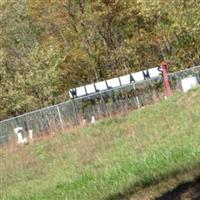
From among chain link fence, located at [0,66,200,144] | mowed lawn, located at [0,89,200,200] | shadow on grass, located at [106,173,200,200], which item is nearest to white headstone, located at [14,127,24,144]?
chain link fence, located at [0,66,200,144]

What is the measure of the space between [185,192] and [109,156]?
371 inches

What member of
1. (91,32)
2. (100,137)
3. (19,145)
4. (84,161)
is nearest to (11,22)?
(91,32)

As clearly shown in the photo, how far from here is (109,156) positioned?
16.7 meters

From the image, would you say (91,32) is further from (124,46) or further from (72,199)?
(72,199)

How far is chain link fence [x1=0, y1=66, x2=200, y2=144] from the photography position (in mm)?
31875

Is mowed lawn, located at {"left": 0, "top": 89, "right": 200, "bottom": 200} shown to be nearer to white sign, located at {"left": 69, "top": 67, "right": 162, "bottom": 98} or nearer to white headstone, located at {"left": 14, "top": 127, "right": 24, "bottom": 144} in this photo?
white headstone, located at {"left": 14, "top": 127, "right": 24, "bottom": 144}

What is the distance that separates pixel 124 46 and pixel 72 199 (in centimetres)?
3723

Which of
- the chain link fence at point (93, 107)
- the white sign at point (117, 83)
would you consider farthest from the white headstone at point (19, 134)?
the white sign at point (117, 83)

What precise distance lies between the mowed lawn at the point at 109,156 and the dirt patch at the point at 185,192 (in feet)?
4.64

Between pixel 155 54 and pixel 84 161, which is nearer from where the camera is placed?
pixel 84 161

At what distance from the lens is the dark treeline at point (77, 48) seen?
44469 millimetres

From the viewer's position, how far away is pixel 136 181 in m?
10.0

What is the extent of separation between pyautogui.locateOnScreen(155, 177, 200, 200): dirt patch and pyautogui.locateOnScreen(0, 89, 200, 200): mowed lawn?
1414 mm

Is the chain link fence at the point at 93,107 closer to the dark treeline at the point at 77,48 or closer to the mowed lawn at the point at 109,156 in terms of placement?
the mowed lawn at the point at 109,156
